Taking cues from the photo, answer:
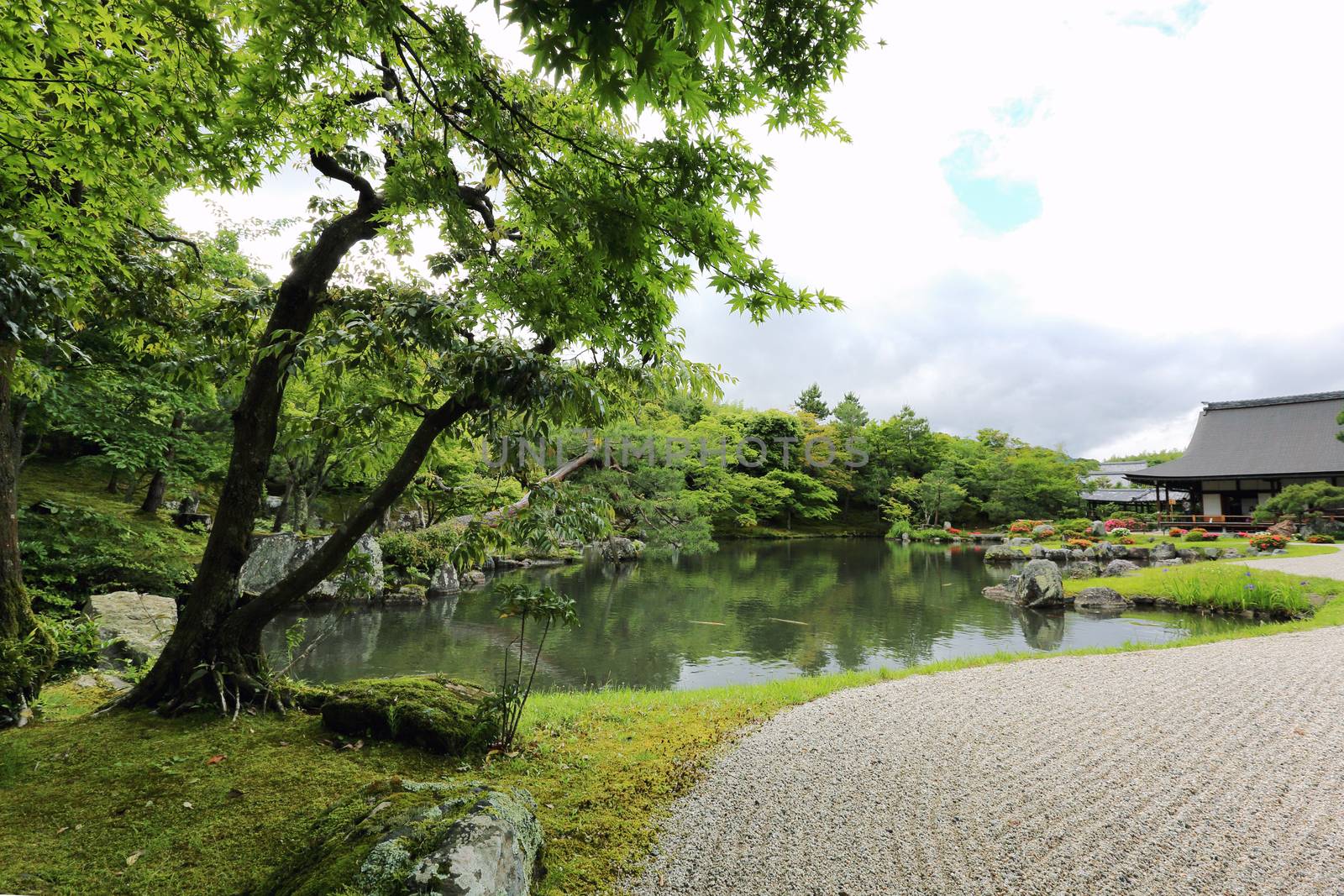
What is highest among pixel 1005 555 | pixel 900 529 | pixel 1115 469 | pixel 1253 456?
pixel 1115 469

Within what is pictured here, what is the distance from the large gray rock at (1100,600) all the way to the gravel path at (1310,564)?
305 centimetres

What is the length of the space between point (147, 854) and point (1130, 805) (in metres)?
3.88

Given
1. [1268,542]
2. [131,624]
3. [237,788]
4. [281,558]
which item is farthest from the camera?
[1268,542]

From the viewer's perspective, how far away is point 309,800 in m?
2.52

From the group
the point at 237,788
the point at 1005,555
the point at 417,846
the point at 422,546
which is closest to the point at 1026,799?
the point at 417,846

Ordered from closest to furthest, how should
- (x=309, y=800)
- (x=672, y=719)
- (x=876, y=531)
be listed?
1. (x=309, y=800)
2. (x=672, y=719)
3. (x=876, y=531)

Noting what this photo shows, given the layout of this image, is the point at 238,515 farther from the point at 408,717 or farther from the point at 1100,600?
the point at 1100,600

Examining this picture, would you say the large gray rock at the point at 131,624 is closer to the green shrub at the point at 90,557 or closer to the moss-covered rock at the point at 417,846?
the green shrub at the point at 90,557

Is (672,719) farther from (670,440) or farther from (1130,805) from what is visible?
(670,440)

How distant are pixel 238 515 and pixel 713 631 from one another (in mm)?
7076

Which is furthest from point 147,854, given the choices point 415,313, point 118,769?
point 415,313

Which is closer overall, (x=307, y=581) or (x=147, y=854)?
(x=147, y=854)

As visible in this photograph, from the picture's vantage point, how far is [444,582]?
496 inches

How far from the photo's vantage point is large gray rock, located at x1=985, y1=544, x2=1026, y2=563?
18.4m
